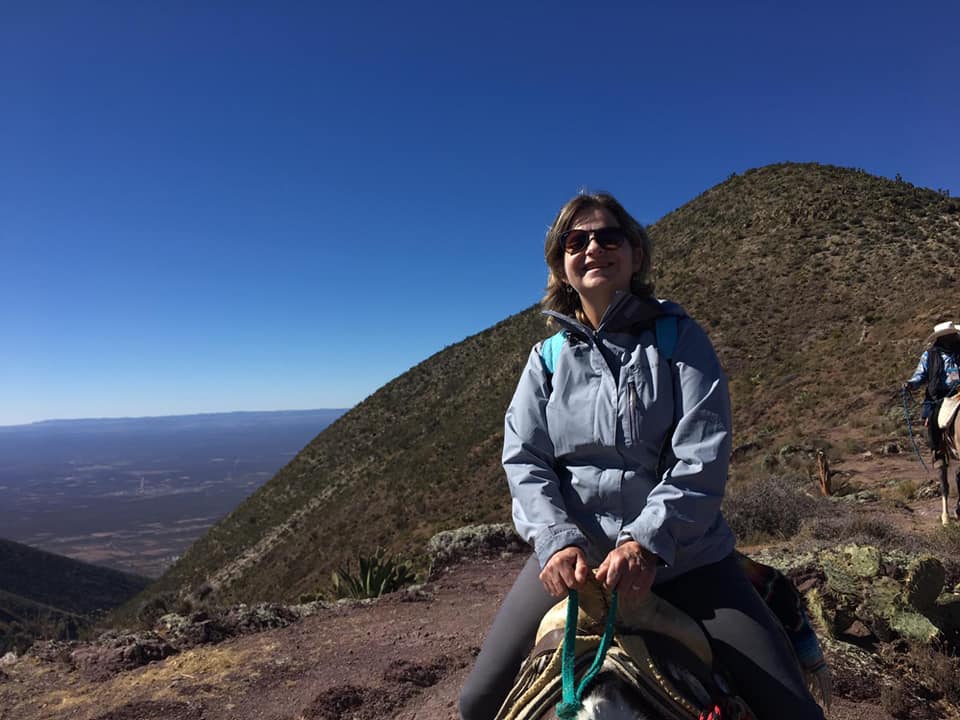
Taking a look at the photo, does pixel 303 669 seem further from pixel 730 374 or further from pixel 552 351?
pixel 730 374

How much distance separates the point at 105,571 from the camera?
60.9m

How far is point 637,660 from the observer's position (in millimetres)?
1618

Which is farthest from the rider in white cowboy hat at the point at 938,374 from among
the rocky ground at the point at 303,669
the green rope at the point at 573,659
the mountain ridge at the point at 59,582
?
the mountain ridge at the point at 59,582

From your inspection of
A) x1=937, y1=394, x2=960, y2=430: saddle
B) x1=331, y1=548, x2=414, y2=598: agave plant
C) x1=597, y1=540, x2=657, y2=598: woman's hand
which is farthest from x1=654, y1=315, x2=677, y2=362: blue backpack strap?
x1=331, y1=548, x2=414, y2=598: agave plant

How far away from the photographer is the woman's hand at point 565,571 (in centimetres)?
169

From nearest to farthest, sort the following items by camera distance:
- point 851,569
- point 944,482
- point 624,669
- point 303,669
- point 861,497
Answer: point 624,669 < point 851,569 < point 303,669 < point 944,482 < point 861,497

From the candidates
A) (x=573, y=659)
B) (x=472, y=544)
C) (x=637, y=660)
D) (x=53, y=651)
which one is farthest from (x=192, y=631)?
(x=637, y=660)

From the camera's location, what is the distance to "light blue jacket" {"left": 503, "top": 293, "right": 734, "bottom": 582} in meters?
1.80

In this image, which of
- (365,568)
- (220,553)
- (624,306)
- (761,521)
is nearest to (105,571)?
(220,553)

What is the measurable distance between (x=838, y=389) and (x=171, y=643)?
18.2m

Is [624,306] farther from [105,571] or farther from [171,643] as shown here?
[105,571]

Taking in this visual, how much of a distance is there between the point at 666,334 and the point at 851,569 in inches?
173

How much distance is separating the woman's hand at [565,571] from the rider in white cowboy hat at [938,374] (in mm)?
7036

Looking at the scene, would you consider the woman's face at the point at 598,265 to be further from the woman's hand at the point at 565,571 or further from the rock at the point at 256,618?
the rock at the point at 256,618
